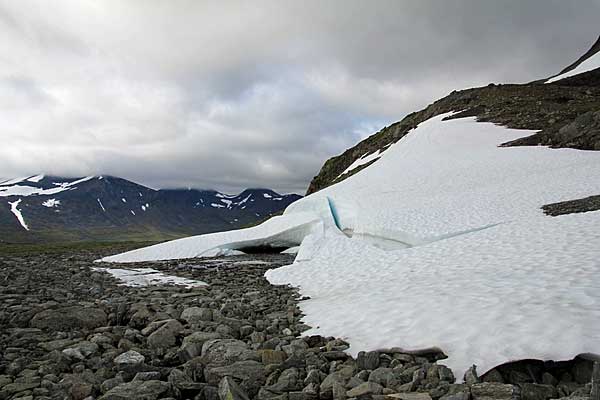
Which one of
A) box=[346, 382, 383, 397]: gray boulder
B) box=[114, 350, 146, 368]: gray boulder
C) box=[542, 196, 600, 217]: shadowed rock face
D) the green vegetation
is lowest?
box=[346, 382, 383, 397]: gray boulder

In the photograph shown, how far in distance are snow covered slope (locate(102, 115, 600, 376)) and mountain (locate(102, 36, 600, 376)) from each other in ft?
0.12

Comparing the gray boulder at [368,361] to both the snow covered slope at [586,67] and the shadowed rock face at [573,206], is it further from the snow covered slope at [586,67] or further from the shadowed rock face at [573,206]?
the snow covered slope at [586,67]

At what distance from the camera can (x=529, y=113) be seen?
45156mm

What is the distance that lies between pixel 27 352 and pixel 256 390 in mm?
4137

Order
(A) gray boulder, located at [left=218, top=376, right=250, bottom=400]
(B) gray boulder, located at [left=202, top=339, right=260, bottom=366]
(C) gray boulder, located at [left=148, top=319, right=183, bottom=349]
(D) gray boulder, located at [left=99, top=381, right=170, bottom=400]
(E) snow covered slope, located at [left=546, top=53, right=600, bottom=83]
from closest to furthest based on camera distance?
1. (A) gray boulder, located at [left=218, top=376, right=250, bottom=400]
2. (D) gray boulder, located at [left=99, top=381, right=170, bottom=400]
3. (B) gray boulder, located at [left=202, top=339, right=260, bottom=366]
4. (C) gray boulder, located at [left=148, top=319, right=183, bottom=349]
5. (E) snow covered slope, located at [left=546, top=53, right=600, bottom=83]

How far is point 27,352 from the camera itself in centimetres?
669

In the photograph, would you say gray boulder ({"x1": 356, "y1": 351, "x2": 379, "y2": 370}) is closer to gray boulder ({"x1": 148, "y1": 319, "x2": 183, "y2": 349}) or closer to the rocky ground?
the rocky ground

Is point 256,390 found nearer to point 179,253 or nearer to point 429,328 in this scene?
point 429,328

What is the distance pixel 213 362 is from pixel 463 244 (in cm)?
1011

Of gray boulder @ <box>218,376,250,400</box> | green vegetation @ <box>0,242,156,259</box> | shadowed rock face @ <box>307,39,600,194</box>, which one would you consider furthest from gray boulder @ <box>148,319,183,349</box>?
shadowed rock face @ <box>307,39,600,194</box>

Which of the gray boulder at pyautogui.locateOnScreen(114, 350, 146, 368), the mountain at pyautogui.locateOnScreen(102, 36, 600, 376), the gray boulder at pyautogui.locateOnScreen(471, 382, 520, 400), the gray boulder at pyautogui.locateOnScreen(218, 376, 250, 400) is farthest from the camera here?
the gray boulder at pyautogui.locateOnScreen(114, 350, 146, 368)

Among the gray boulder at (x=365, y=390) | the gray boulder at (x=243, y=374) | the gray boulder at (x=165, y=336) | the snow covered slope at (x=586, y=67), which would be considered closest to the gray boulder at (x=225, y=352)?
the gray boulder at (x=243, y=374)

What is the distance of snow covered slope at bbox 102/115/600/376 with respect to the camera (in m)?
5.93

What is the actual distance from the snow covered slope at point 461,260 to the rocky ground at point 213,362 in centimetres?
42
